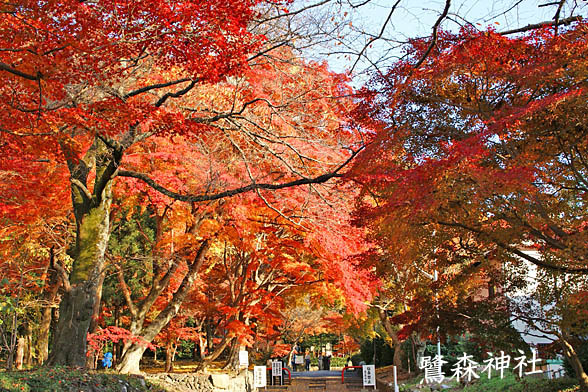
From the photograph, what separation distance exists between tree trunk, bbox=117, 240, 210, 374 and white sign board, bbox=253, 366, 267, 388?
4.88m

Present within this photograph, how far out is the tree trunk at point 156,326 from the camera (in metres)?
12.6

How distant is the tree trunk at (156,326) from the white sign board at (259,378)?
488 cm

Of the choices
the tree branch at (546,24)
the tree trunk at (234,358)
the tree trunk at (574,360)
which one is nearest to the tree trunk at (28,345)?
the tree trunk at (234,358)

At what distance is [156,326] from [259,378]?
543 cm

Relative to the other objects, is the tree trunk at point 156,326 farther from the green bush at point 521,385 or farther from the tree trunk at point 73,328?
the green bush at point 521,385

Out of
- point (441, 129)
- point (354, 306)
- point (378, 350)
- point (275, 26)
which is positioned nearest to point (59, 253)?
point (354, 306)

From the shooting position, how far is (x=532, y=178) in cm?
605

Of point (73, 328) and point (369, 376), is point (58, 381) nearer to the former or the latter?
point (73, 328)

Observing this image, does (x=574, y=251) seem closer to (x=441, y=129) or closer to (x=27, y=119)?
(x=441, y=129)

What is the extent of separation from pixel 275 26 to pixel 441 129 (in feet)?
9.45

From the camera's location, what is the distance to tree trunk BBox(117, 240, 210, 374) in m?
12.6

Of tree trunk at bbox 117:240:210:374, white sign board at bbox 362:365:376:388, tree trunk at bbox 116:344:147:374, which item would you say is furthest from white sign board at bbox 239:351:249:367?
tree trunk at bbox 116:344:147:374

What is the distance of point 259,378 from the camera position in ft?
56.2

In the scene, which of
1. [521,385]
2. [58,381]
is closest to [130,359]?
[58,381]
